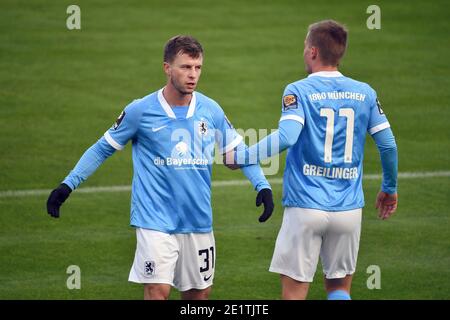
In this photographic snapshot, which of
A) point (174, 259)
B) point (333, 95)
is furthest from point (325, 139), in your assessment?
point (174, 259)

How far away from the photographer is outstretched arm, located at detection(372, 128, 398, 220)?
8.64 meters

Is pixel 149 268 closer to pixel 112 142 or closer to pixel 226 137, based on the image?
pixel 112 142

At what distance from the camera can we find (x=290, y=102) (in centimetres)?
831

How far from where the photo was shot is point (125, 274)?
38.2 feet

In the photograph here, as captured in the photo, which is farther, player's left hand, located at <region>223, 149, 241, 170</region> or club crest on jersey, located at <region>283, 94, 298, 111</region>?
player's left hand, located at <region>223, 149, 241, 170</region>

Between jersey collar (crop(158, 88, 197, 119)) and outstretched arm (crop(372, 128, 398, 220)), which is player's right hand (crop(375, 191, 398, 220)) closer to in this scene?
outstretched arm (crop(372, 128, 398, 220))

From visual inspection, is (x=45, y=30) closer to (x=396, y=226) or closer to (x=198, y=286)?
(x=396, y=226)

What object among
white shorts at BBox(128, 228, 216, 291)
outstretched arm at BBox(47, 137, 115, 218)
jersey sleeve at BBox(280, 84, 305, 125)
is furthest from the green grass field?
jersey sleeve at BBox(280, 84, 305, 125)

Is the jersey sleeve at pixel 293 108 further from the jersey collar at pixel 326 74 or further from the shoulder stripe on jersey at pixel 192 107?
the shoulder stripe on jersey at pixel 192 107

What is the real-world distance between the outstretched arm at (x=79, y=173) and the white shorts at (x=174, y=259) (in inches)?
25.1

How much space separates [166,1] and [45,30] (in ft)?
10.1

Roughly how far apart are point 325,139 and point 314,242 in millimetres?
803

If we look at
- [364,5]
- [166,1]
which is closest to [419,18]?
[364,5]

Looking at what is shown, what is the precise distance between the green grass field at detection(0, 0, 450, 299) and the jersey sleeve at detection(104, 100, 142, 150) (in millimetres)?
2648
